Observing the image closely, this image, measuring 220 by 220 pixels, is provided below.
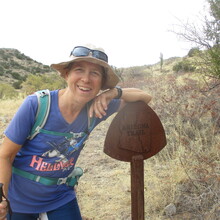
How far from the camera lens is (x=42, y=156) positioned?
5.56 feet

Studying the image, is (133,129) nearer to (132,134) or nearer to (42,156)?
(132,134)

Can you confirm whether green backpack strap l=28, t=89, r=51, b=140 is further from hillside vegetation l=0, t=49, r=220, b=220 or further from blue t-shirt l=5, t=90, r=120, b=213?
hillside vegetation l=0, t=49, r=220, b=220

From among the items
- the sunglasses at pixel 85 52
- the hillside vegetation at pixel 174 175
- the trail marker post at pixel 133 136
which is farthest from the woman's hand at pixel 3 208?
the hillside vegetation at pixel 174 175

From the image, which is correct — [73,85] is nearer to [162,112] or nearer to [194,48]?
[162,112]

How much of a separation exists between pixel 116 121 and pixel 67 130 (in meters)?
0.33

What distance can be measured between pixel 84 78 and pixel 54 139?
43 centimetres

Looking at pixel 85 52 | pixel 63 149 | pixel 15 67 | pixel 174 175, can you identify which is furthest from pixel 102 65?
pixel 15 67

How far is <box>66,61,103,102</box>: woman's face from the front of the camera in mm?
1680

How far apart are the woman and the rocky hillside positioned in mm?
27363

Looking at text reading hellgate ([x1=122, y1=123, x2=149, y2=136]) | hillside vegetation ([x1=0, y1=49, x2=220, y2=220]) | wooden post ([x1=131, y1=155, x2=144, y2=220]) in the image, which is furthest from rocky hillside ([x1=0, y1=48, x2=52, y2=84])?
wooden post ([x1=131, y1=155, x2=144, y2=220])

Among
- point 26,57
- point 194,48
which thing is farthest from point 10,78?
point 194,48

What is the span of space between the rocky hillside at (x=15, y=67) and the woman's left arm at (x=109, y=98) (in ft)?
89.8

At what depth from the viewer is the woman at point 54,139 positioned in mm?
1585

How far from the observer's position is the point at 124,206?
9.82 feet
